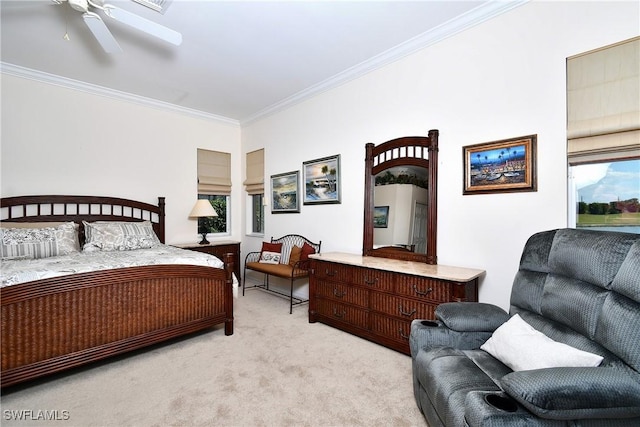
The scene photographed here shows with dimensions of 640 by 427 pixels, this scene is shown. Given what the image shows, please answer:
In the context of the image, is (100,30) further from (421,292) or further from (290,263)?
(421,292)

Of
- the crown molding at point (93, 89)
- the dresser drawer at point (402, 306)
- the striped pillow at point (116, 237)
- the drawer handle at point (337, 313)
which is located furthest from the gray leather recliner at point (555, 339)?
the crown molding at point (93, 89)

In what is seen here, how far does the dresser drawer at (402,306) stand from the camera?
95.0 inches

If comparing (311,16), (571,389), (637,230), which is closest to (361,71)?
(311,16)

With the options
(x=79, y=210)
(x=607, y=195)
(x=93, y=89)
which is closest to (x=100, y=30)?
(x=93, y=89)

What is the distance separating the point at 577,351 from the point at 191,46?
3.70 meters

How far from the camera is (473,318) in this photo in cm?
180

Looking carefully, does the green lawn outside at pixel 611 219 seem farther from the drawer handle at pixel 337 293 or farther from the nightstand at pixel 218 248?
the nightstand at pixel 218 248

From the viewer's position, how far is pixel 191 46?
2.99 metres

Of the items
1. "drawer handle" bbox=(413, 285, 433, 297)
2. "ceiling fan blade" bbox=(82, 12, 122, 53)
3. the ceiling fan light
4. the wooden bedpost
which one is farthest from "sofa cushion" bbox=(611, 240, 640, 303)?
the wooden bedpost

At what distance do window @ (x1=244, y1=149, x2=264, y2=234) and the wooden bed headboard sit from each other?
4.66 ft

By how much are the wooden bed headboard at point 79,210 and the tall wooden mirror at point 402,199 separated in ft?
10.4

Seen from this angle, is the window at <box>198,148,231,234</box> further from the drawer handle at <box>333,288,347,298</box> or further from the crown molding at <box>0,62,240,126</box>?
the drawer handle at <box>333,288,347,298</box>

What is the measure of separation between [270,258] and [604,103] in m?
3.71

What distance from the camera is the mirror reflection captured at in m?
2.93
